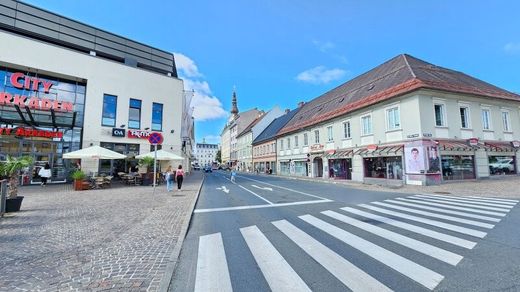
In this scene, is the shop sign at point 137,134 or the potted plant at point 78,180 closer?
→ the potted plant at point 78,180

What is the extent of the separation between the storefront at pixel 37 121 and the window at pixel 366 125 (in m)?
23.7

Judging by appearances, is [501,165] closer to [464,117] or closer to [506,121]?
[506,121]

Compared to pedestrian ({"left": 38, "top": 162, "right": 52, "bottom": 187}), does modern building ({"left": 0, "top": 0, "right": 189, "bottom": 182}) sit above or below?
above

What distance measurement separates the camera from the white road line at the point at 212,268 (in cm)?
321

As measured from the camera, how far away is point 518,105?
21.3m

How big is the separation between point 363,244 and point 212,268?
9.70 ft

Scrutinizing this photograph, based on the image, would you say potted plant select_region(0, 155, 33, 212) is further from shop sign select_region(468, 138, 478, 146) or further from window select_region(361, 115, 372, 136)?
shop sign select_region(468, 138, 478, 146)

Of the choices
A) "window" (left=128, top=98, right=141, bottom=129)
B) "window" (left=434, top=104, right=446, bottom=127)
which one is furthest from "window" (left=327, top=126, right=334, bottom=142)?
"window" (left=128, top=98, right=141, bottom=129)

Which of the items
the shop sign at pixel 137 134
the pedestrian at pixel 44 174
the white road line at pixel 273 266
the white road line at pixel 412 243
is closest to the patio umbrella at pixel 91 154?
the pedestrian at pixel 44 174

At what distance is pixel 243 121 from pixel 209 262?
67.3 m

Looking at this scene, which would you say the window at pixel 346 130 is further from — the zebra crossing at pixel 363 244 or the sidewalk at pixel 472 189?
the zebra crossing at pixel 363 244

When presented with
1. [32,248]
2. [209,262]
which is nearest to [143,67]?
[32,248]

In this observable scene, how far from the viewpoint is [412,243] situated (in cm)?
474

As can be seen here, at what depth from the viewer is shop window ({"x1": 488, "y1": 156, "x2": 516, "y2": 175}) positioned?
19312mm
